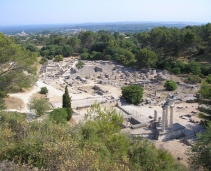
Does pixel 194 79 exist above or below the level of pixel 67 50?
below

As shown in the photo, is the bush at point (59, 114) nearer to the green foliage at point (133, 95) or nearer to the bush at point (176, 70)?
Result: the green foliage at point (133, 95)

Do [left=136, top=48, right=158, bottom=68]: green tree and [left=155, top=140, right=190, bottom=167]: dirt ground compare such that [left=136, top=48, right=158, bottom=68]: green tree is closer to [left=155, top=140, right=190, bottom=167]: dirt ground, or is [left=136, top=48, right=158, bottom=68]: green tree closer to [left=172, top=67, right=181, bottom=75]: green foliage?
[left=172, top=67, right=181, bottom=75]: green foliage

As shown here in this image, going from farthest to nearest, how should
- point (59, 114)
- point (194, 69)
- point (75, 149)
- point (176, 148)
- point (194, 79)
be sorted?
point (194, 69), point (194, 79), point (59, 114), point (176, 148), point (75, 149)

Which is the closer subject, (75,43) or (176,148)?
(176,148)

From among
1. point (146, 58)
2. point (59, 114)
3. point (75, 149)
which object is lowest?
point (59, 114)

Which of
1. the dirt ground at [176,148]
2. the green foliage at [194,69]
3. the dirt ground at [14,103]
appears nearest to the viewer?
the dirt ground at [176,148]

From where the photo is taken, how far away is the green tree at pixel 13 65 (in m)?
23.0

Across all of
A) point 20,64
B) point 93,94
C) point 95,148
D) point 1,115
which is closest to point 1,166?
point 95,148

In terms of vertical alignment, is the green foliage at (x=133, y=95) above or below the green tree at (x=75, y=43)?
below

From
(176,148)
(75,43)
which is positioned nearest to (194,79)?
(176,148)

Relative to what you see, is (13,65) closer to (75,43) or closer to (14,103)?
(14,103)

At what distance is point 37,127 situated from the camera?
13516 millimetres

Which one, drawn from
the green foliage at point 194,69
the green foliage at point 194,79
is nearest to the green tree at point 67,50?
the green foliage at point 194,69

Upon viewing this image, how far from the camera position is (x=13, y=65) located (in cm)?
2431
